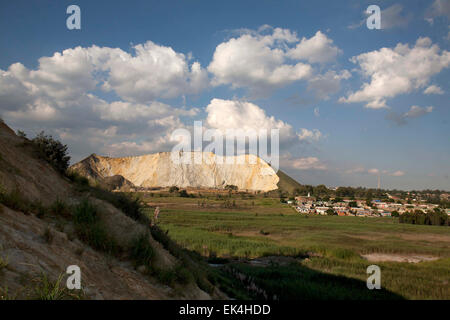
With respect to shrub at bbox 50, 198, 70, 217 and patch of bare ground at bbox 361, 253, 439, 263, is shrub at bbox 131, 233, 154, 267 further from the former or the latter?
patch of bare ground at bbox 361, 253, 439, 263

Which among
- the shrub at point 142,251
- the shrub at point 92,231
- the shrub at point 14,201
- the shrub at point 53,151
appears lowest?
the shrub at point 142,251

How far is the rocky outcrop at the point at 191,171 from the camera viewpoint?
13375 cm

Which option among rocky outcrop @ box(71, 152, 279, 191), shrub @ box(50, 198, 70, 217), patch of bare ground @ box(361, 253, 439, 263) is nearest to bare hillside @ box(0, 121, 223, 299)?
shrub @ box(50, 198, 70, 217)

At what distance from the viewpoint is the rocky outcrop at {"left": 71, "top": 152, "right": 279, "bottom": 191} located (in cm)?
13375

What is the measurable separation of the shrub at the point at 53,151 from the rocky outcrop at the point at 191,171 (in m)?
121

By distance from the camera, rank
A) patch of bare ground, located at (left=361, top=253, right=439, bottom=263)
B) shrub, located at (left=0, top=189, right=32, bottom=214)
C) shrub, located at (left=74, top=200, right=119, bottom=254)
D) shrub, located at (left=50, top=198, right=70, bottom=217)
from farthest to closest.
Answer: patch of bare ground, located at (left=361, top=253, right=439, bottom=263)
shrub, located at (left=50, top=198, right=70, bottom=217)
shrub, located at (left=74, top=200, right=119, bottom=254)
shrub, located at (left=0, top=189, right=32, bottom=214)

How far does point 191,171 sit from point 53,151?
137m

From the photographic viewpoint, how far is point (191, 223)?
40.9 metres

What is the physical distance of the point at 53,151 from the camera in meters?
8.37

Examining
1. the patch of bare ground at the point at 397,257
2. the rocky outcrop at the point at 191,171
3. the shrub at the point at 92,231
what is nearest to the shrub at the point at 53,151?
the shrub at the point at 92,231

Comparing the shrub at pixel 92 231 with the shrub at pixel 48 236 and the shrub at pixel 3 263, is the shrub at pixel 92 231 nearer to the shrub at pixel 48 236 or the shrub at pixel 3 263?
the shrub at pixel 48 236

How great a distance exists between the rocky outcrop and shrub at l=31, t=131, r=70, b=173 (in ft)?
398

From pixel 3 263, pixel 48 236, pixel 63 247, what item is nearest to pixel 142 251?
pixel 63 247

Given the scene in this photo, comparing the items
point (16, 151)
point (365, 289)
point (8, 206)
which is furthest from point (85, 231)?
point (365, 289)
